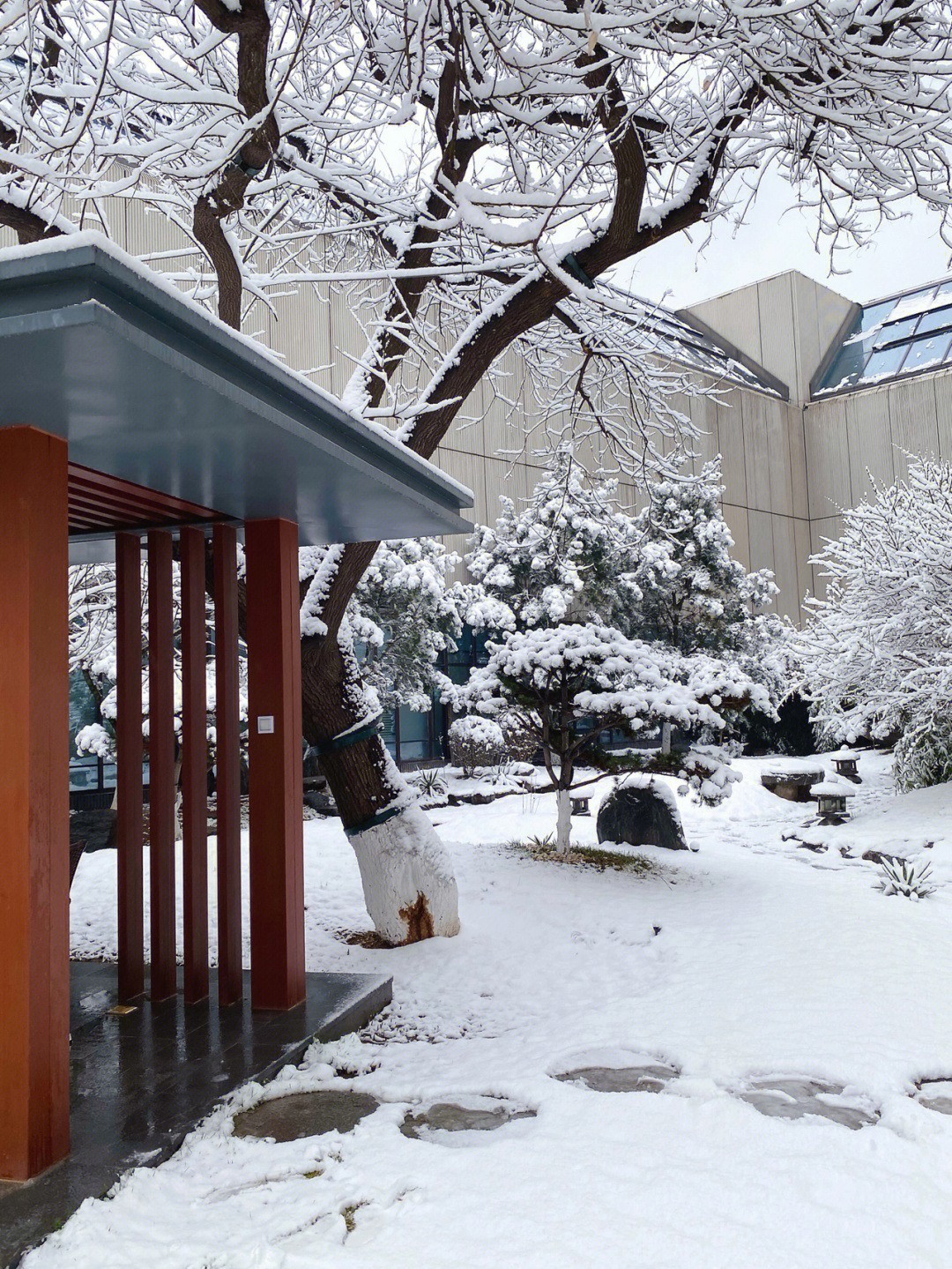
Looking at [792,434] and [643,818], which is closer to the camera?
[643,818]

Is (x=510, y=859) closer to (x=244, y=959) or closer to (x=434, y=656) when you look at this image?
(x=244, y=959)

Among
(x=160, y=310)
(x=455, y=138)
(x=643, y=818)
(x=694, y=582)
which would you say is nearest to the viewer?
(x=160, y=310)

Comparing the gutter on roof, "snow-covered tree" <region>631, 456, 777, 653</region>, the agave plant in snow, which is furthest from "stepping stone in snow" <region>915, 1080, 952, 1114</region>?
"snow-covered tree" <region>631, 456, 777, 653</region>

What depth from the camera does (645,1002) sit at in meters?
5.34

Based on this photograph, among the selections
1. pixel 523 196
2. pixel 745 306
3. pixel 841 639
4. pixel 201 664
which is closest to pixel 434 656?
pixel 841 639

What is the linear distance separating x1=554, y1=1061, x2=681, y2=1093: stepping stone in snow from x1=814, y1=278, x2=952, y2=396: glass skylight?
2656 centimetres

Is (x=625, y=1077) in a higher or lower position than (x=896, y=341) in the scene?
lower

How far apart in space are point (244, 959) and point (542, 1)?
5.74 metres

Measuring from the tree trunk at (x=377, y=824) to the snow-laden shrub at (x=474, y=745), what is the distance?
9.73m

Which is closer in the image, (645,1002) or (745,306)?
(645,1002)

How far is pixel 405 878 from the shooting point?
6430mm

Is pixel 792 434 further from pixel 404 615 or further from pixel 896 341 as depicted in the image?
pixel 404 615

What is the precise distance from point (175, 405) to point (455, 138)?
3.17 metres

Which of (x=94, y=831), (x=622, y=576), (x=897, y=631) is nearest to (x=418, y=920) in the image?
(x=94, y=831)
